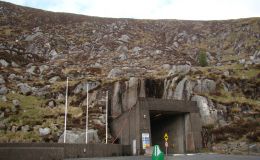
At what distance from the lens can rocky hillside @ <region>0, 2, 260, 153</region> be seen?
5166 cm

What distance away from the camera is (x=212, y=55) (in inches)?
4264

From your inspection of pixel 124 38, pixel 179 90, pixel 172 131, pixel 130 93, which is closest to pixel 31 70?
pixel 130 93

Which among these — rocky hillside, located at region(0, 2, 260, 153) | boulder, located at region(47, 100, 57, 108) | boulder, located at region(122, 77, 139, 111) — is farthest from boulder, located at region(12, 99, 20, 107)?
boulder, located at region(122, 77, 139, 111)

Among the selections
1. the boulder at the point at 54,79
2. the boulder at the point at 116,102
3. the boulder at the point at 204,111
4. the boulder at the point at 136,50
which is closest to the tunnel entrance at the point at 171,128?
the boulder at the point at 204,111

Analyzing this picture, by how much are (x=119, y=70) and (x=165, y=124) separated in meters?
40.1

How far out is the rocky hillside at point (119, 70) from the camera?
5166 centimetres

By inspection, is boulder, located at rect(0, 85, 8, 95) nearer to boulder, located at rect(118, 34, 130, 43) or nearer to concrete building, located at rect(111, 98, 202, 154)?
concrete building, located at rect(111, 98, 202, 154)

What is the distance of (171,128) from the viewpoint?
155 feet

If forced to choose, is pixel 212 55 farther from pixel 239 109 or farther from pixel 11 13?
pixel 11 13

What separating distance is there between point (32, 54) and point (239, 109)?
70206 mm

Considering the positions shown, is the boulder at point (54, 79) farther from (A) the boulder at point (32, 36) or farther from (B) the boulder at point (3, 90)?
(A) the boulder at point (32, 36)

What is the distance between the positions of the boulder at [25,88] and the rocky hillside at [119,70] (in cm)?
21

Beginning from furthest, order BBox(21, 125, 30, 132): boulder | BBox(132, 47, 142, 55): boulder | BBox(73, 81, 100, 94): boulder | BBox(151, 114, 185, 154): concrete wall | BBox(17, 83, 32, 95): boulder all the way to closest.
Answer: BBox(132, 47, 142, 55): boulder, BBox(17, 83, 32, 95): boulder, BBox(73, 81, 100, 94): boulder, BBox(21, 125, 30, 132): boulder, BBox(151, 114, 185, 154): concrete wall

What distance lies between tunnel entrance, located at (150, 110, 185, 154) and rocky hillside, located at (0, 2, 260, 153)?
3.55m
